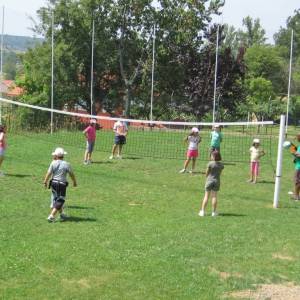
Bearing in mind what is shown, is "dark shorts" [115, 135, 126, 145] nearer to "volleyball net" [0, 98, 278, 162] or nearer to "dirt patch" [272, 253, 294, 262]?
"volleyball net" [0, 98, 278, 162]

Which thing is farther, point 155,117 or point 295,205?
point 155,117

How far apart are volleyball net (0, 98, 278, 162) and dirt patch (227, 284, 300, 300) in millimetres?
12507

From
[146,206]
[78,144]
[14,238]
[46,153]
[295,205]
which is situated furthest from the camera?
[78,144]

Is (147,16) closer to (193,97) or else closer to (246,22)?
(193,97)

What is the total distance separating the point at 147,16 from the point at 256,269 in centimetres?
3412

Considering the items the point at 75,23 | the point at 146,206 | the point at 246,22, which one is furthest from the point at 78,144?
the point at 246,22

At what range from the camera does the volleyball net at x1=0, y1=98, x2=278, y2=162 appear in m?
25.8

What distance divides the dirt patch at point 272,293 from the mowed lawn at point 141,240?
0.17m

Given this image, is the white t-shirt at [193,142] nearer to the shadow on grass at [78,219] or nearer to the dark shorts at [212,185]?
the dark shorts at [212,185]

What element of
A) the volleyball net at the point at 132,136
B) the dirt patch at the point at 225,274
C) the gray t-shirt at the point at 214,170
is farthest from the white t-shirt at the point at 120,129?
the dirt patch at the point at 225,274

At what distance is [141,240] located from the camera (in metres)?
11.6

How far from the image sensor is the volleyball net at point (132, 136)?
25.8 meters

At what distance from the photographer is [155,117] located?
141 feet

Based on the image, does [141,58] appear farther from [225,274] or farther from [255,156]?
[225,274]
